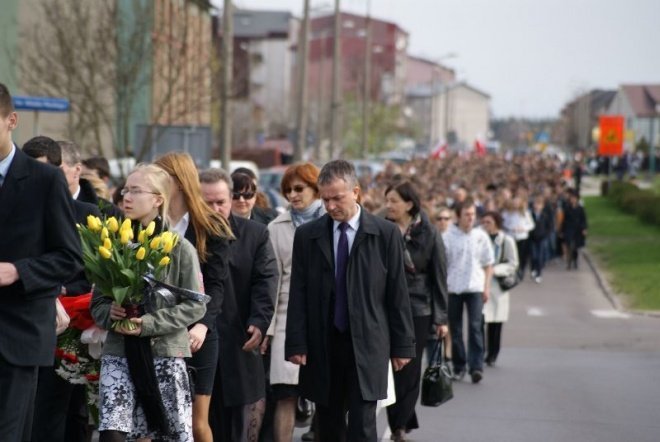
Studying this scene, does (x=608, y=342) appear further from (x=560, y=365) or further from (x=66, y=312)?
(x=66, y=312)

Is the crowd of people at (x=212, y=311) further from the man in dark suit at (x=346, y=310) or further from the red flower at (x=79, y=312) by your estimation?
the red flower at (x=79, y=312)

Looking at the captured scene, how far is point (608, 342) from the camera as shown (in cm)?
1927

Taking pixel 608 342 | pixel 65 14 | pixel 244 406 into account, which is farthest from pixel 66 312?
pixel 65 14

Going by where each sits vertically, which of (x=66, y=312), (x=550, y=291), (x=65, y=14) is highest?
(x=65, y=14)

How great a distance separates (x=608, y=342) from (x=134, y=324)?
43.2ft

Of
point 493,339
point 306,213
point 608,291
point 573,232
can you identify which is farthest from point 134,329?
point 573,232

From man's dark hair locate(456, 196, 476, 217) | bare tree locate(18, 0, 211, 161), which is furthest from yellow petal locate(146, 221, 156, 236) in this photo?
bare tree locate(18, 0, 211, 161)

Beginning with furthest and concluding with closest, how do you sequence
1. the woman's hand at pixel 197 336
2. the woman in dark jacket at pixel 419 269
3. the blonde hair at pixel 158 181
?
the woman in dark jacket at pixel 419 269, the woman's hand at pixel 197 336, the blonde hair at pixel 158 181

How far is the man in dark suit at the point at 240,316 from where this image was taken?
821cm

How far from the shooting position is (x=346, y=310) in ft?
25.8

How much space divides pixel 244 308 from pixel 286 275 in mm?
1145

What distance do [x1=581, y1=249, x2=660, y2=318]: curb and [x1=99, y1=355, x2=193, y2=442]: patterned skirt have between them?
16.9m

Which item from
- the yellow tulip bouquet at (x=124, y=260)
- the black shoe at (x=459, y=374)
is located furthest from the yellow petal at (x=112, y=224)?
the black shoe at (x=459, y=374)

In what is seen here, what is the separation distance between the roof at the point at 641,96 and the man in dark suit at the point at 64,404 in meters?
160
